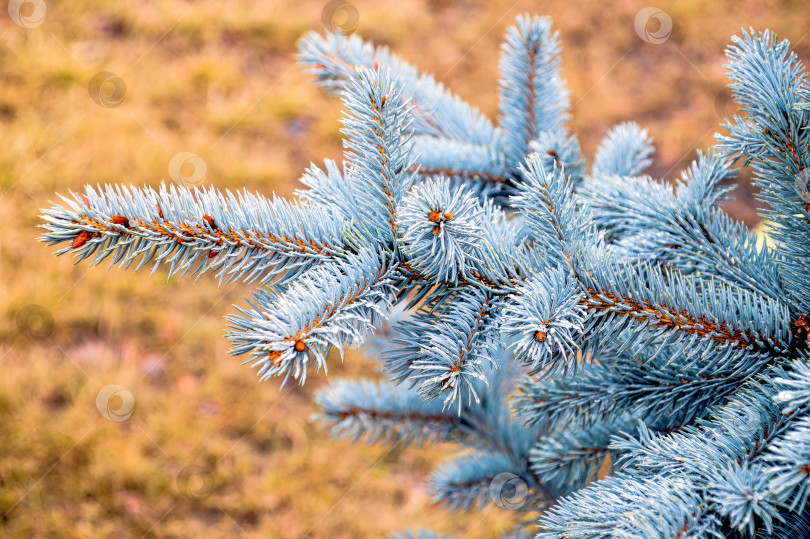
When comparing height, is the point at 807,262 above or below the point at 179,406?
above

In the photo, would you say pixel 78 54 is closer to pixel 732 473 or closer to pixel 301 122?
pixel 301 122

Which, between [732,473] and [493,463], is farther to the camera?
[493,463]

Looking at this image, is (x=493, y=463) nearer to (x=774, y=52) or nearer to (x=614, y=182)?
(x=614, y=182)

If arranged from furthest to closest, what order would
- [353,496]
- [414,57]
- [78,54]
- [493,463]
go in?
[414,57]
[78,54]
[353,496]
[493,463]

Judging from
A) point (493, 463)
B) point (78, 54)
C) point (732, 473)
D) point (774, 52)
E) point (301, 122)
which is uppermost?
point (78, 54)

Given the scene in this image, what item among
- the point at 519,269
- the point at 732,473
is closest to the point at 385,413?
the point at 519,269

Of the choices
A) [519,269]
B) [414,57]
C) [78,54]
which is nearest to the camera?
[519,269]
